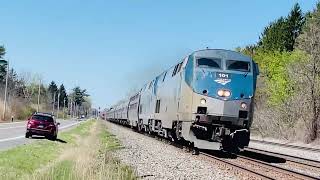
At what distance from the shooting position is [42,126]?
1377 inches

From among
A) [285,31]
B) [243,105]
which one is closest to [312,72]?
[243,105]

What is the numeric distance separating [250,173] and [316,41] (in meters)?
28.8

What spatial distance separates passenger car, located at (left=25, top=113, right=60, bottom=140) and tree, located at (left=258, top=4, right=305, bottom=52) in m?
52.9

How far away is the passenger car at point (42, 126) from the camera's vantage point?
34969 mm

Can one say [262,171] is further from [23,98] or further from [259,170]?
[23,98]

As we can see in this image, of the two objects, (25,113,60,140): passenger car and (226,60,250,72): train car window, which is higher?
(226,60,250,72): train car window

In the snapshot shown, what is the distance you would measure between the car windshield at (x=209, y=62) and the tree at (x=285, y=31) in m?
60.8

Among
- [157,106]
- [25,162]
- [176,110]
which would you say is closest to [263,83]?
[157,106]

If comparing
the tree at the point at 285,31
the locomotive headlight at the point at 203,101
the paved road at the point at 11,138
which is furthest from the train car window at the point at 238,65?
the tree at the point at 285,31

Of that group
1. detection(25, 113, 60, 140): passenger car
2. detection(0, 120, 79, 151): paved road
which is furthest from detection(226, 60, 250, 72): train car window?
detection(25, 113, 60, 140): passenger car

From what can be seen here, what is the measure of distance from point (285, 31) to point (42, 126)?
54436 millimetres

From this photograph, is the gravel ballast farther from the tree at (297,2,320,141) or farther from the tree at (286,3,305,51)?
the tree at (286,3,305,51)

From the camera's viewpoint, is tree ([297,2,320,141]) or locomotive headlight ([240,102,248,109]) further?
tree ([297,2,320,141])

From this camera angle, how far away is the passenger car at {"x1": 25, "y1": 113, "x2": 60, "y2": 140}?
115 feet
